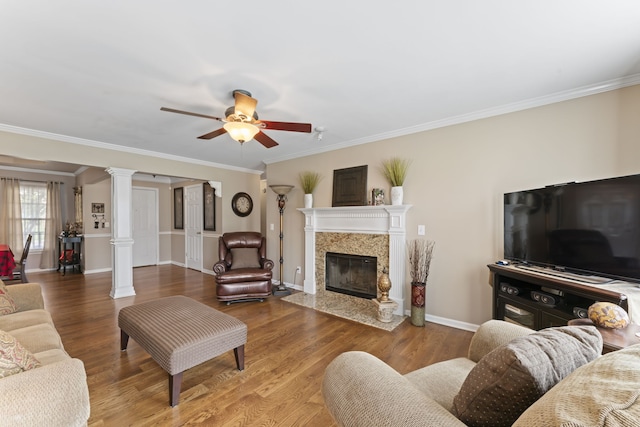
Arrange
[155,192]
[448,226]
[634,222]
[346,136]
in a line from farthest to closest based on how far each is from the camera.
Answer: [155,192] → [346,136] → [448,226] → [634,222]

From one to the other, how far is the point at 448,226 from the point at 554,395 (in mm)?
2608

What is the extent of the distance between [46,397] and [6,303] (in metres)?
1.73

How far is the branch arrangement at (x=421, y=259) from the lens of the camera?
308 centimetres

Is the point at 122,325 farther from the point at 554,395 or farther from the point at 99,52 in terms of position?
the point at 554,395

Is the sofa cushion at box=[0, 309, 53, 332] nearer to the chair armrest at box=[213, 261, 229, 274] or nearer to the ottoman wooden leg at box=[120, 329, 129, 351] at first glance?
the ottoman wooden leg at box=[120, 329, 129, 351]

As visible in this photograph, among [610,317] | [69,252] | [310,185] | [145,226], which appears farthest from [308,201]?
[69,252]

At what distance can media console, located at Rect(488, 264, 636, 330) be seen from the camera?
172cm

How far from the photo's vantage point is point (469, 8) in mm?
1418

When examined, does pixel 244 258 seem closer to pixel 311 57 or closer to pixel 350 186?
pixel 350 186

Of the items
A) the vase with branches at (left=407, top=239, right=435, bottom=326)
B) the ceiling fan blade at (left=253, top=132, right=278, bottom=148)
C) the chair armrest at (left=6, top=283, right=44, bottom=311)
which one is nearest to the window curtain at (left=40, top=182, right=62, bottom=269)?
the chair armrest at (left=6, top=283, right=44, bottom=311)

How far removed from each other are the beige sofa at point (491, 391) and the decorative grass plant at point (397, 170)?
211 cm

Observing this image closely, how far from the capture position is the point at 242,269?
158 inches

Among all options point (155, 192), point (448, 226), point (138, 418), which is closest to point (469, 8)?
point (448, 226)

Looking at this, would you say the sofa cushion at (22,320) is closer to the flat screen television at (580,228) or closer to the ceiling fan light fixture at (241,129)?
the ceiling fan light fixture at (241,129)
